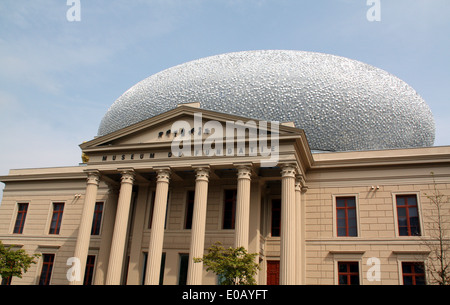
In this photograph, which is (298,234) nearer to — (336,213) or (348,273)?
(336,213)

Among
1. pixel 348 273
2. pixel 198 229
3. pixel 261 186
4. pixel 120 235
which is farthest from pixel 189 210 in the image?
pixel 348 273

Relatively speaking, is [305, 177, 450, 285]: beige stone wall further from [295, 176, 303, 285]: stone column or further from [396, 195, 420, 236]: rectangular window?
[295, 176, 303, 285]: stone column

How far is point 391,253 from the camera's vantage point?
26391mm

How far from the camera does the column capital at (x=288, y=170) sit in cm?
2508

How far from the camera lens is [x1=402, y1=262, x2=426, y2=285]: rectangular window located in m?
25.5

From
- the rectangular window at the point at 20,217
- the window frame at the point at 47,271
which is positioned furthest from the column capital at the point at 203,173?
the rectangular window at the point at 20,217

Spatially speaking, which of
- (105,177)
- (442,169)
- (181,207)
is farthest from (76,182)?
(442,169)

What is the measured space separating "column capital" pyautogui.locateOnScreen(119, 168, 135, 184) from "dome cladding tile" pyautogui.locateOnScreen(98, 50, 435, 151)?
8.86m

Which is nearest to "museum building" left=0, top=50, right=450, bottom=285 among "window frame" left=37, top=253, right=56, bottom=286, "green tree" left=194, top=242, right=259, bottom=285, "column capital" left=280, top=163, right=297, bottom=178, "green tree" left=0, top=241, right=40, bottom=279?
"column capital" left=280, top=163, right=297, bottom=178

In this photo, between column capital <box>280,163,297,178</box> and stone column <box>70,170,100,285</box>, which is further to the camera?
stone column <box>70,170,100,285</box>

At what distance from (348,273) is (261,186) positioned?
24.1ft

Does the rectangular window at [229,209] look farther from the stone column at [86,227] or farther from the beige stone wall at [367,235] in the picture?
the stone column at [86,227]

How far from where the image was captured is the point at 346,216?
28172 mm
